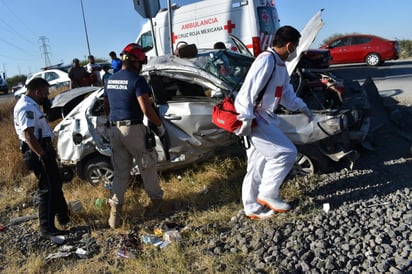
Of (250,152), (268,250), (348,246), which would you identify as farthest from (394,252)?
(250,152)

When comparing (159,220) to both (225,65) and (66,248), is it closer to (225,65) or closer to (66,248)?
(66,248)

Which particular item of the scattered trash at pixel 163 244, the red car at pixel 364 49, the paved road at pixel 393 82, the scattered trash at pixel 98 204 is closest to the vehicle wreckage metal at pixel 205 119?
the scattered trash at pixel 98 204

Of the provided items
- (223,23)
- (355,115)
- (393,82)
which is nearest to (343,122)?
(355,115)

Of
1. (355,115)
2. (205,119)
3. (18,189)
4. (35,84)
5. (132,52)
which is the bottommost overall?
(18,189)

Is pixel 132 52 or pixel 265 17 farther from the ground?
pixel 265 17

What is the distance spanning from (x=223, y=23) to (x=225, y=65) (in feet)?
23.5

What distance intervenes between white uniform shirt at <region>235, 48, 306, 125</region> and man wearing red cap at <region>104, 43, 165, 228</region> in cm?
99

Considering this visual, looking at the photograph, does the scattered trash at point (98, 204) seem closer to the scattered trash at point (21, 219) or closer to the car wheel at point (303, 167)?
the scattered trash at point (21, 219)

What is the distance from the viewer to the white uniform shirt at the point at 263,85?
10.8 feet

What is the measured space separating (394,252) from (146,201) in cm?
292

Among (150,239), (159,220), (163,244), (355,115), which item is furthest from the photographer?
(355,115)

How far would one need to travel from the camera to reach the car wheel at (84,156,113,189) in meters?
5.28

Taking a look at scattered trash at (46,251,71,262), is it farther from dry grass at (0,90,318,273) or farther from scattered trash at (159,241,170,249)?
scattered trash at (159,241,170,249)

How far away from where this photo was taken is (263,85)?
3332 millimetres
